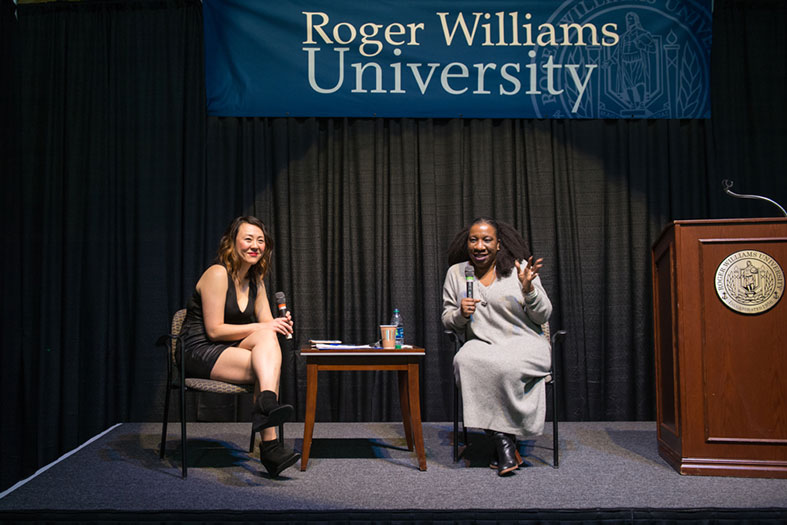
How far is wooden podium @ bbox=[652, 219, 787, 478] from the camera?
280cm

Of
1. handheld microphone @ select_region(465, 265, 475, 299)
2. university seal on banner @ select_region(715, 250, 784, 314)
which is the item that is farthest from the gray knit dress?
university seal on banner @ select_region(715, 250, 784, 314)

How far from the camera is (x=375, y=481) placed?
111 inches

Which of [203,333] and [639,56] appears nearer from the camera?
[203,333]

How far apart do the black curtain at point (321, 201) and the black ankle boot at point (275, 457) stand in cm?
153

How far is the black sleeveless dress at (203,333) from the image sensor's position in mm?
3082

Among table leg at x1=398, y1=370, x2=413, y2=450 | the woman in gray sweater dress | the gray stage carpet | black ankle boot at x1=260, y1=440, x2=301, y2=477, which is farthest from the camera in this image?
table leg at x1=398, y1=370, x2=413, y2=450

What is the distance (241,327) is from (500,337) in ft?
4.39

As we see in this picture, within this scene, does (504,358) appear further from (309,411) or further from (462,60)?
(462,60)

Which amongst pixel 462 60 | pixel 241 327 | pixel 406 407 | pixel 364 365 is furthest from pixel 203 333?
pixel 462 60

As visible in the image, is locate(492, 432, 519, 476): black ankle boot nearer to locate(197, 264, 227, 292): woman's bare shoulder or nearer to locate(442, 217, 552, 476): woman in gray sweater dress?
locate(442, 217, 552, 476): woman in gray sweater dress

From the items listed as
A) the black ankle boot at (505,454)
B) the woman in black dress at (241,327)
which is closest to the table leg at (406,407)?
the black ankle boot at (505,454)

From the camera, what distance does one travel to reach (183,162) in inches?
177

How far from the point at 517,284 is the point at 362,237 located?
1.49m

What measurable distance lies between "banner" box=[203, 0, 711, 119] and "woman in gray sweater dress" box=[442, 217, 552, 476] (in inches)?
55.3
